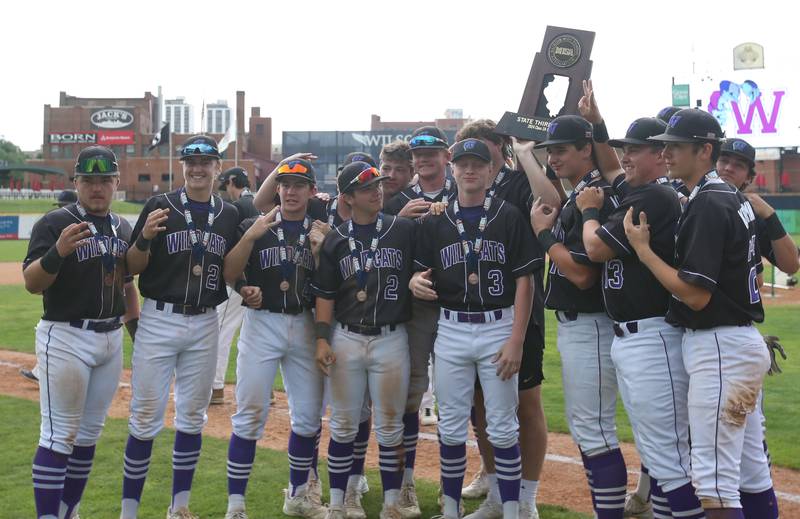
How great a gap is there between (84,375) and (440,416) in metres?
2.01

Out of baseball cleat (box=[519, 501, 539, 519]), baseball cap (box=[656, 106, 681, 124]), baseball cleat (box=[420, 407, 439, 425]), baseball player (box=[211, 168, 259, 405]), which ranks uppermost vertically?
baseball cap (box=[656, 106, 681, 124])

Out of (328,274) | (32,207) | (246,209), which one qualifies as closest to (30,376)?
(246,209)

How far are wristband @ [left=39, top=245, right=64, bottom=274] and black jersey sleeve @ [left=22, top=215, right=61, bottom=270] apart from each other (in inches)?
6.4

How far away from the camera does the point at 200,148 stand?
4.75m

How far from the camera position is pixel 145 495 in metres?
5.18

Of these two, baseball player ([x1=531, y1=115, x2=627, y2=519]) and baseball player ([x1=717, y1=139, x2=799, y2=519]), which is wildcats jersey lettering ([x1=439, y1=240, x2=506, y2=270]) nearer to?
baseball player ([x1=531, y1=115, x2=627, y2=519])

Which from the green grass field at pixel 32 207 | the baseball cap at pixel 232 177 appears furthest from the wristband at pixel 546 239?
the green grass field at pixel 32 207

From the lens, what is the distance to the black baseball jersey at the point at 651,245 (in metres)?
3.79

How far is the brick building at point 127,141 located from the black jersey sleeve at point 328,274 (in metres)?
61.2

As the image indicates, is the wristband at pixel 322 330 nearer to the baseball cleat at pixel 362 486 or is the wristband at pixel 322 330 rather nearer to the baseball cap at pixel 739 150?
the baseball cleat at pixel 362 486

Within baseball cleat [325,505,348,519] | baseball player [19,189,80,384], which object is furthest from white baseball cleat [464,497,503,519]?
baseball player [19,189,80,384]

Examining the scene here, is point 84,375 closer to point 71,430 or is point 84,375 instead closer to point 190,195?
point 71,430

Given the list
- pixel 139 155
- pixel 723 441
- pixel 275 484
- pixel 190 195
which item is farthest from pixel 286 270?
pixel 139 155

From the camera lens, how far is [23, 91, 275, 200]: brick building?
2613 inches
